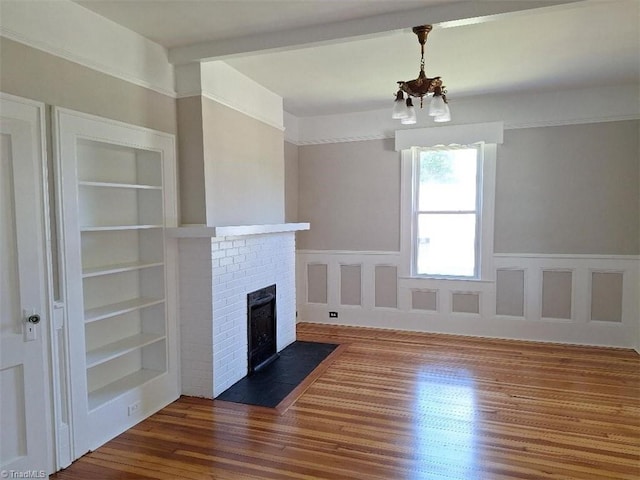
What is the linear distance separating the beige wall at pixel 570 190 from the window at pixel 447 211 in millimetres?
279

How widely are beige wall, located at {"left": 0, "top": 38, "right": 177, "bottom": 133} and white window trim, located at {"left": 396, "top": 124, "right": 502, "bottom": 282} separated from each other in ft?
9.64

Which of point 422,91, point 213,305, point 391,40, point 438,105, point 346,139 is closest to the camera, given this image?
point 422,91

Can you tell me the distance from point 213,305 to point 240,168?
4.14 ft

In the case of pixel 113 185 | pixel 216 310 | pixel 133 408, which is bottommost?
pixel 133 408

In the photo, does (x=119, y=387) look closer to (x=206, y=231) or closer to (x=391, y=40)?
(x=206, y=231)

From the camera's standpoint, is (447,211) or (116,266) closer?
(116,266)

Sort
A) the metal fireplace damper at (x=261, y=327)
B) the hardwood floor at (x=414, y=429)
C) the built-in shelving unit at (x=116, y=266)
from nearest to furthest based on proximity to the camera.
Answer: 1. the hardwood floor at (x=414, y=429)
2. the built-in shelving unit at (x=116, y=266)
3. the metal fireplace damper at (x=261, y=327)

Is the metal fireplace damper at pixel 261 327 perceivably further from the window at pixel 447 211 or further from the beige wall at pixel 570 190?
the beige wall at pixel 570 190

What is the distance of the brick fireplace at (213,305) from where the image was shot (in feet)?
11.4

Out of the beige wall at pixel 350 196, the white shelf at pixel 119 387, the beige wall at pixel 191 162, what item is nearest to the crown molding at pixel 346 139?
the beige wall at pixel 350 196

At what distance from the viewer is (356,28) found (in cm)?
288

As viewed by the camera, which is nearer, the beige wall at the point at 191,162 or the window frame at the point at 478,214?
the beige wall at the point at 191,162

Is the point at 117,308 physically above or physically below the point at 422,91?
below

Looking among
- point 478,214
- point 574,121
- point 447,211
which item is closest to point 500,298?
point 478,214
